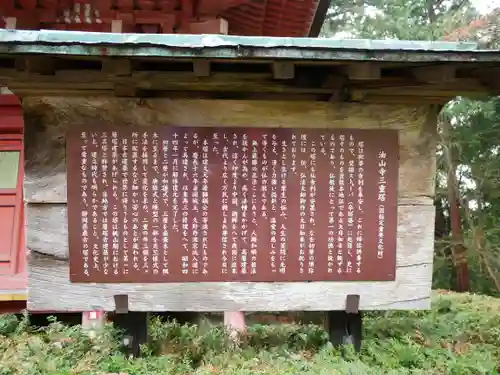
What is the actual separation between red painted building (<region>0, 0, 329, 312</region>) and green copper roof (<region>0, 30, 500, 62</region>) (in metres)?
2.61

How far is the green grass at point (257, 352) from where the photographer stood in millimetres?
3504

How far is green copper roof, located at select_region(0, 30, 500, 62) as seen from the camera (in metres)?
2.79

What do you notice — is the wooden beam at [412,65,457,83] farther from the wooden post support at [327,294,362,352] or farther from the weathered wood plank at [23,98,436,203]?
the wooden post support at [327,294,362,352]

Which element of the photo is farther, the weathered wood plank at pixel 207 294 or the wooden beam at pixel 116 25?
the wooden beam at pixel 116 25

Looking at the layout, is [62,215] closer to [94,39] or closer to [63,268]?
[63,268]

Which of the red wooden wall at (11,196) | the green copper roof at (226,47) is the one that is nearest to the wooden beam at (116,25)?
the red wooden wall at (11,196)

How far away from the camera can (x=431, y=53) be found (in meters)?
2.88

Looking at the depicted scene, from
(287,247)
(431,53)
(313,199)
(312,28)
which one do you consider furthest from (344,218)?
(312,28)

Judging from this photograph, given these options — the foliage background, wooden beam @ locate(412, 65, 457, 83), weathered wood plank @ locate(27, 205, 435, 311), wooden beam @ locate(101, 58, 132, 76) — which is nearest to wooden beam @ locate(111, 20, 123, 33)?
wooden beam @ locate(101, 58, 132, 76)

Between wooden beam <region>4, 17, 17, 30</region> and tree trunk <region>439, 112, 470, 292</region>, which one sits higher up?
wooden beam <region>4, 17, 17, 30</region>

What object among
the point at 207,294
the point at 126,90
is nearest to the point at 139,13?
the point at 126,90

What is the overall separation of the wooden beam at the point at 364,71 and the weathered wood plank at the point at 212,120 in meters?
0.47

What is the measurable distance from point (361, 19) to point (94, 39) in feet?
50.5

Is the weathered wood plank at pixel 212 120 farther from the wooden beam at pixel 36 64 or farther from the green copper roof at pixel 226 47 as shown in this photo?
the green copper roof at pixel 226 47
